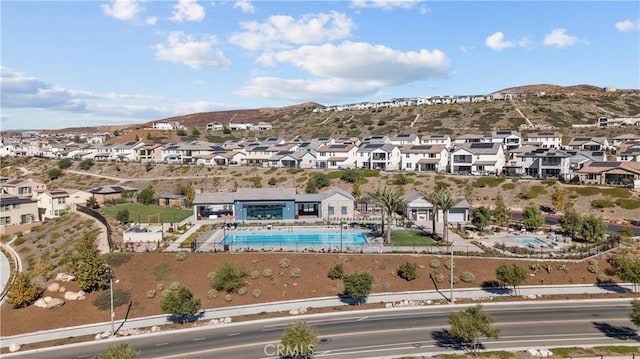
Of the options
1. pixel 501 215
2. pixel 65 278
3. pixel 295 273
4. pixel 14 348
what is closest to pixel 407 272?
pixel 295 273

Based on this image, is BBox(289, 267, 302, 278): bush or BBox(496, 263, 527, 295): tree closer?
BBox(496, 263, 527, 295): tree

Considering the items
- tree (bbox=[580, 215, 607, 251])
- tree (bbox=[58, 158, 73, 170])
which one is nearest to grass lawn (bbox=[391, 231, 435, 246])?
tree (bbox=[580, 215, 607, 251])

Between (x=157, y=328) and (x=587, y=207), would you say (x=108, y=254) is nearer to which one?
(x=157, y=328)

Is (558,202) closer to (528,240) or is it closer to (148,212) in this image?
(528,240)

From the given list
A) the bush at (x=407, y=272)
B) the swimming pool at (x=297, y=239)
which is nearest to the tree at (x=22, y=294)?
the swimming pool at (x=297, y=239)

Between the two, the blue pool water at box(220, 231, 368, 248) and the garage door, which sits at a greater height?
the garage door

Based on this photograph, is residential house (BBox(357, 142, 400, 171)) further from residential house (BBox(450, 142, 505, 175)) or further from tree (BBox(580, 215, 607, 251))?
tree (BBox(580, 215, 607, 251))

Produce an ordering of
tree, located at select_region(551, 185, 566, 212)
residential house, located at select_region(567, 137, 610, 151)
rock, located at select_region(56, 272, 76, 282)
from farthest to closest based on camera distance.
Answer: residential house, located at select_region(567, 137, 610, 151) < tree, located at select_region(551, 185, 566, 212) < rock, located at select_region(56, 272, 76, 282)
